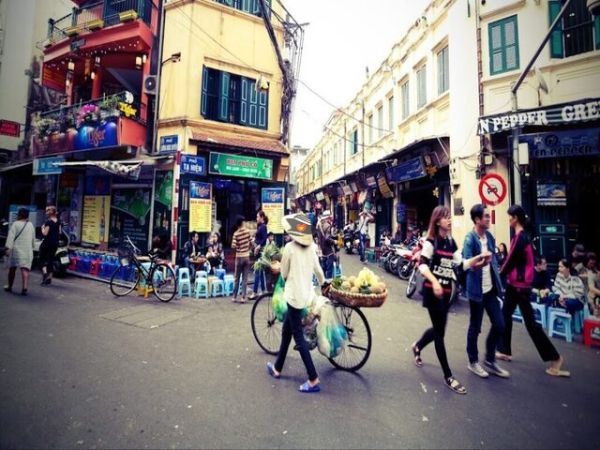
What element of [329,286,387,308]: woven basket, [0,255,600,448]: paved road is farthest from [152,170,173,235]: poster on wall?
[329,286,387,308]: woven basket

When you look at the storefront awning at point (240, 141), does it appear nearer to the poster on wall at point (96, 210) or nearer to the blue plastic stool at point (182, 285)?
the blue plastic stool at point (182, 285)

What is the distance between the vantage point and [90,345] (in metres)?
4.47

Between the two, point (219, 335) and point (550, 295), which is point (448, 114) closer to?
point (550, 295)

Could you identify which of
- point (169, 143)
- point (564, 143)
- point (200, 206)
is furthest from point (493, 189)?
point (169, 143)

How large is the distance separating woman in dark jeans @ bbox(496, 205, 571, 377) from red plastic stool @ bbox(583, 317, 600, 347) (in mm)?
1737

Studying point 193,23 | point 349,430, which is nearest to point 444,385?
point 349,430

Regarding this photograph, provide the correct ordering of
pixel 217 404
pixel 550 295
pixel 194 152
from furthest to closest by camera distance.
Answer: pixel 194 152
pixel 550 295
pixel 217 404

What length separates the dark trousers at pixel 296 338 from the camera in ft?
11.1

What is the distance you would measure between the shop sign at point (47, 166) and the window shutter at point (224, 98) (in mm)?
6758

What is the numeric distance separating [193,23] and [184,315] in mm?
10104

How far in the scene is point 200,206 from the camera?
1023 centimetres

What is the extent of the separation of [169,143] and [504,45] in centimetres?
1127

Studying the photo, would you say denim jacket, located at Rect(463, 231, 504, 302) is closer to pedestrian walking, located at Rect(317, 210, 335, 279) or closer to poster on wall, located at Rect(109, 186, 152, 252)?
pedestrian walking, located at Rect(317, 210, 335, 279)

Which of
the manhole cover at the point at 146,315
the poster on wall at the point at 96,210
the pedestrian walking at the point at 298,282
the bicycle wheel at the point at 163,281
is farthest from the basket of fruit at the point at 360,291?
the poster on wall at the point at 96,210
